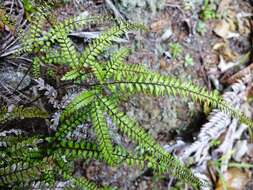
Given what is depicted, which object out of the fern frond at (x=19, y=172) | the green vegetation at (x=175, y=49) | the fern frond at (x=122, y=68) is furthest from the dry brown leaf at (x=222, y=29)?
the fern frond at (x=19, y=172)

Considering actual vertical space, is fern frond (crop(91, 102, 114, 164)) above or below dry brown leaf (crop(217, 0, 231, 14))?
below

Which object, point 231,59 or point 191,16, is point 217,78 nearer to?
point 231,59

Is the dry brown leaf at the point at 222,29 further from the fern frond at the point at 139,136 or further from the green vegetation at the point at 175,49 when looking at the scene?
the fern frond at the point at 139,136

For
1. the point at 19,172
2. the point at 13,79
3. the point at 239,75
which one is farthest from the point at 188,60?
the point at 19,172

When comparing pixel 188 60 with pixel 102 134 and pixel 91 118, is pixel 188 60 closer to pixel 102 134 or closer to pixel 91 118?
pixel 91 118

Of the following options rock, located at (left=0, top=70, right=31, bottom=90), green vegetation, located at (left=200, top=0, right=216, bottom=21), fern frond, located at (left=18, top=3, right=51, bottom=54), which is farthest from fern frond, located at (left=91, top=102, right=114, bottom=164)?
green vegetation, located at (left=200, top=0, right=216, bottom=21)

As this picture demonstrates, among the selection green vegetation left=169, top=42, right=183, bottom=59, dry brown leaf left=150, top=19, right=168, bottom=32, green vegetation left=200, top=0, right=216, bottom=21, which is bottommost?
green vegetation left=169, top=42, right=183, bottom=59

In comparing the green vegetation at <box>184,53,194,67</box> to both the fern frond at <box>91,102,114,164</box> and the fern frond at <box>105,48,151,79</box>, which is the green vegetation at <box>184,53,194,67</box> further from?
the fern frond at <box>91,102,114,164</box>
